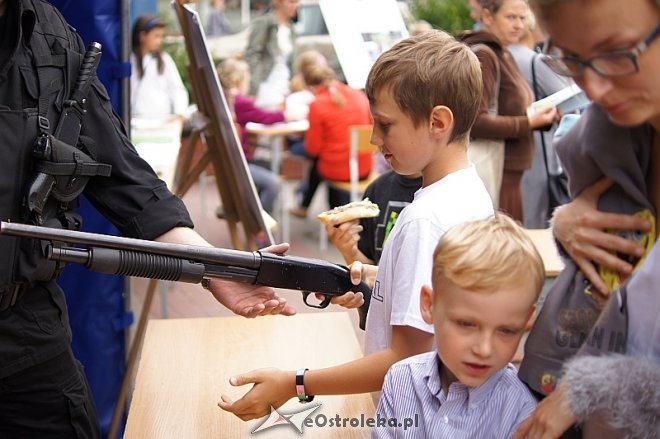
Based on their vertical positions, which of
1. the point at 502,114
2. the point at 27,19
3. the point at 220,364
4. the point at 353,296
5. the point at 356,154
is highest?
the point at 27,19

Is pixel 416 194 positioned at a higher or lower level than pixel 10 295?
higher

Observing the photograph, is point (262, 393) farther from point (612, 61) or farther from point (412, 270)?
point (612, 61)

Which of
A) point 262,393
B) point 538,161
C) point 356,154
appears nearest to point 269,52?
point 356,154

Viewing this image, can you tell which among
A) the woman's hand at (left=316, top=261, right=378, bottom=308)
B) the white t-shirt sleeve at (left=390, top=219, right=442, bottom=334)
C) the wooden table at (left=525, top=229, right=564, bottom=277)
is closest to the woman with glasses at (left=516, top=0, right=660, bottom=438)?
the white t-shirt sleeve at (left=390, top=219, right=442, bottom=334)

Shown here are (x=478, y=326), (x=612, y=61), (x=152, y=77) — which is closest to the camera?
(x=612, y=61)

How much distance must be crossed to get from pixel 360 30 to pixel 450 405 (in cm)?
334

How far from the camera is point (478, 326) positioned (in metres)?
1.66

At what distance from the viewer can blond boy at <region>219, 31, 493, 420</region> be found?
2.06 metres

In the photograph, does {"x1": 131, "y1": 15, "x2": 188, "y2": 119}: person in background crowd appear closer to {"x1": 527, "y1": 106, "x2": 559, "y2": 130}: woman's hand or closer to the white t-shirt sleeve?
{"x1": 527, "y1": 106, "x2": 559, "y2": 130}: woman's hand

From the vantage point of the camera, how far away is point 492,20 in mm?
5051

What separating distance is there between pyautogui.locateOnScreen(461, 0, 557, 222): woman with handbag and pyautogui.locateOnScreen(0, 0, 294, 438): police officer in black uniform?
2.48m

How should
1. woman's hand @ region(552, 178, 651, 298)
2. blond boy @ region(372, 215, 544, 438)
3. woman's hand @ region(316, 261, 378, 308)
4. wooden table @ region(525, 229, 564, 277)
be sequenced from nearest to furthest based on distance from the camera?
woman's hand @ region(552, 178, 651, 298) → blond boy @ region(372, 215, 544, 438) → woman's hand @ region(316, 261, 378, 308) → wooden table @ region(525, 229, 564, 277)

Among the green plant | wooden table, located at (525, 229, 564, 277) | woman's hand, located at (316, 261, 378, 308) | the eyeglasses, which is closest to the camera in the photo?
the eyeglasses

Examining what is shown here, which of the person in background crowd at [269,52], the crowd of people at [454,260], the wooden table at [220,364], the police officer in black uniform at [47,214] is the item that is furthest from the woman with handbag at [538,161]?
the person in background crowd at [269,52]
